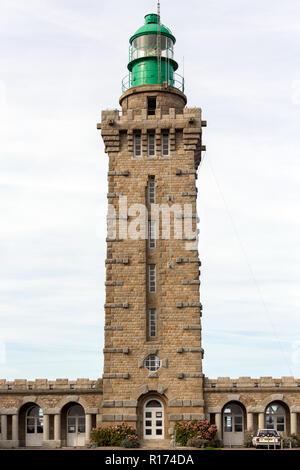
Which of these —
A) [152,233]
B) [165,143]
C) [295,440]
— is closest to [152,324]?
[152,233]

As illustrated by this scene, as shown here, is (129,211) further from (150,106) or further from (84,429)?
(84,429)

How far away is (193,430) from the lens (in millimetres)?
47719

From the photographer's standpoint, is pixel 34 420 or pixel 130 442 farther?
pixel 34 420

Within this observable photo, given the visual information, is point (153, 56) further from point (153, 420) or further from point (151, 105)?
point (153, 420)

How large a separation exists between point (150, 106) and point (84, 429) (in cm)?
2225

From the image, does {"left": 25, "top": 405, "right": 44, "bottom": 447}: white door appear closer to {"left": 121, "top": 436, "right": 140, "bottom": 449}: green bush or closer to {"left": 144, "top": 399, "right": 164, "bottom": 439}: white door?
{"left": 121, "top": 436, "right": 140, "bottom": 449}: green bush

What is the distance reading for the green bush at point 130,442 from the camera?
153 feet

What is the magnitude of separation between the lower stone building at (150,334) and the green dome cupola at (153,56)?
3.07 metres

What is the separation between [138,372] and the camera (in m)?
49.3

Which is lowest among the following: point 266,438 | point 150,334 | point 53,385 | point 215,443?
point 215,443

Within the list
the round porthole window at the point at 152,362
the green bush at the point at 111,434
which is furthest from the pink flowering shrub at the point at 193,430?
the round porthole window at the point at 152,362

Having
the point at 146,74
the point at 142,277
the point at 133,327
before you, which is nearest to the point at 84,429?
the point at 133,327

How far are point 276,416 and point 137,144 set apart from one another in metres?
→ 20.0

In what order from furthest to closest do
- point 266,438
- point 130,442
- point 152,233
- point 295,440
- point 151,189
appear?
point 151,189, point 152,233, point 295,440, point 130,442, point 266,438
